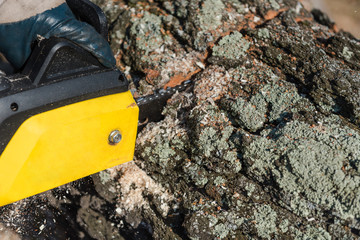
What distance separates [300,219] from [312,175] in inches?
10.2

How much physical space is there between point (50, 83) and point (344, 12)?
4.31 metres

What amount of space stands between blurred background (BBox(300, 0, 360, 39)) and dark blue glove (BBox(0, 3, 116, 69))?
10.7ft

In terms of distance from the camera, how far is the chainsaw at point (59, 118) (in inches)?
65.6

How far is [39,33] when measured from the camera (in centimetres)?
180

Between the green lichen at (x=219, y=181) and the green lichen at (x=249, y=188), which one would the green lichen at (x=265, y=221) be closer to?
the green lichen at (x=249, y=188)

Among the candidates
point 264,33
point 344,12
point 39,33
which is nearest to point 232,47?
point 264,33

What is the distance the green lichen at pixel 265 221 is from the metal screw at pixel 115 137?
841mm

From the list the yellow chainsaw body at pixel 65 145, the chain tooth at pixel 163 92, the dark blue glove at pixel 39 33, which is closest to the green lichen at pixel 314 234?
the yellow chainsaw body at pixel 65 145

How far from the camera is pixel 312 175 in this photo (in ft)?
5.97

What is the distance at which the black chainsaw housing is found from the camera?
1.65 metres

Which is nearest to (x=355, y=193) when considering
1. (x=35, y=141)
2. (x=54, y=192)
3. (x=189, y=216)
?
(x=189, y=216)

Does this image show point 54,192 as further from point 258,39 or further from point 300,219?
point 258,39

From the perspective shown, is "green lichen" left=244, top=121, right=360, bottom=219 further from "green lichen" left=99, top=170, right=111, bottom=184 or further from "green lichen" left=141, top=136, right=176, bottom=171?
"green lichen" left=99, top=170, right=111, bottom=184

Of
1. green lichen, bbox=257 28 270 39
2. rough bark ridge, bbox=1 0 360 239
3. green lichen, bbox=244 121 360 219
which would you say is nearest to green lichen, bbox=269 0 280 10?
rough bark ridge, bbox=1 0 360 239
